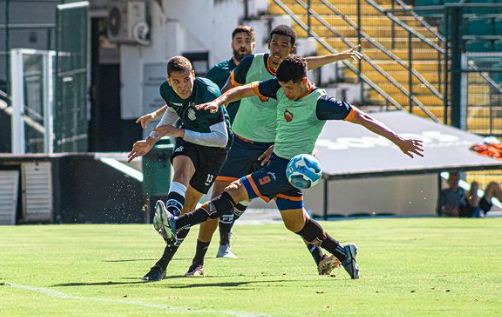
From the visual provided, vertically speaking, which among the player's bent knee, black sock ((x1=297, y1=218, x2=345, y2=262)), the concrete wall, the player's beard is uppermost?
the player's beard

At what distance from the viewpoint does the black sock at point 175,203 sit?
9906 millimetres

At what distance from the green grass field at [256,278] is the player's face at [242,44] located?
211 cm

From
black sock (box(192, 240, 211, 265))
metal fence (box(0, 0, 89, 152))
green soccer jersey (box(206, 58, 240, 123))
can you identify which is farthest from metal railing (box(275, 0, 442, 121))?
black sock (box(192, 240, 211, 265))

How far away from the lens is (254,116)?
38.8 feet

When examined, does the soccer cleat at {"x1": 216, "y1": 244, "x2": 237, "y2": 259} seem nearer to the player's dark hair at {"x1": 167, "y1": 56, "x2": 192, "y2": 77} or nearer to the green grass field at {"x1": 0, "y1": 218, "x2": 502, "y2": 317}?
the green grass field at {"x1": 0, "y1": 218, "x2": 502, "y2": 317}

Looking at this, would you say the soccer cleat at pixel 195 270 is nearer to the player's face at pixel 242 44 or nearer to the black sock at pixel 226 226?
the black sock at pixel 226 226

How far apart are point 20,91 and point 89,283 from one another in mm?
12293

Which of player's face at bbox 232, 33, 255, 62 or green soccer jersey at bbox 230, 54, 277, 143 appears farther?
player's face at bbox 232, 33, 255, 62

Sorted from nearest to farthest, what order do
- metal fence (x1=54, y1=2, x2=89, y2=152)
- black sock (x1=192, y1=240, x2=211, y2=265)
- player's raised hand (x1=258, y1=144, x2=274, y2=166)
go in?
black sock (x1=192, y1=240, x2=211, y2=265) → player's raised hand (x1=258, y1=144, x2=274, y2=166) → metal fence (x1=54, y1=2, x2=89, y2=152)

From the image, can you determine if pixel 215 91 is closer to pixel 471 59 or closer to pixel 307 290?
pixel 307 290

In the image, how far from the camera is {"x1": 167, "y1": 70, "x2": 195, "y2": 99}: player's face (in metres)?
10.1

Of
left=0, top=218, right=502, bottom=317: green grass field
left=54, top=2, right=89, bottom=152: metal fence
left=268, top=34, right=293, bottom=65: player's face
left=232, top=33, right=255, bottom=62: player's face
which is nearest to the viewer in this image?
left=0, top=218, right=502, bottom=317: green grass field

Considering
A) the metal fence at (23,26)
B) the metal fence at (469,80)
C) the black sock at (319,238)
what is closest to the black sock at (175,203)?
the black sock at (319,238)

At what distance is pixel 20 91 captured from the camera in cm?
2162
